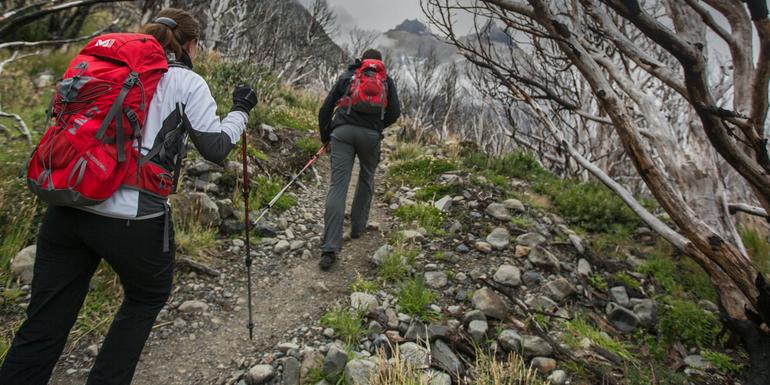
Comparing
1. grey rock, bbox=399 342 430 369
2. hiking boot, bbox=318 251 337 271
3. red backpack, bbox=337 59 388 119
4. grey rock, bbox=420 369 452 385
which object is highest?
red backpack, bbox=337 59 388 119

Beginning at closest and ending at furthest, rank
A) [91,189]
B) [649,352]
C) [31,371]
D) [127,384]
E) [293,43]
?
[91,189] < [31,371] < [127,384] < [649,352] < [293,43]

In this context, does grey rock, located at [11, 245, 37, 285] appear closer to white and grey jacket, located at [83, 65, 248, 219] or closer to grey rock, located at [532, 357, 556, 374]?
white and grey jacket, located at [83, 65, 248, 219]

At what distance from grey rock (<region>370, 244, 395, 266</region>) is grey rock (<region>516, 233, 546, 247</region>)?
5.43 ft

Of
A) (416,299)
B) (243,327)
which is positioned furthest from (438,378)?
(243,327)

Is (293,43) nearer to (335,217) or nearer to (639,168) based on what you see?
(335,217)

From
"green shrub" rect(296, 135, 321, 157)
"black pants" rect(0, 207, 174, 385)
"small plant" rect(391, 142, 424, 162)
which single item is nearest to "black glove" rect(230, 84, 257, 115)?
"black pants" rect(0, 207, 174, 385)

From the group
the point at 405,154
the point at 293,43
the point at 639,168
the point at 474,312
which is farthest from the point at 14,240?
the point at 293,43

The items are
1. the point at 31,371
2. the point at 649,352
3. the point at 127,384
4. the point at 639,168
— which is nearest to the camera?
the point at 31,371

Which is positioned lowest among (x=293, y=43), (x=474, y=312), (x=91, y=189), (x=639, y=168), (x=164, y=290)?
(x=474, y=312)

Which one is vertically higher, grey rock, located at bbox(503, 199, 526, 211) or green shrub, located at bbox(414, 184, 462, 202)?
grey rock, located at bbox(503, 199, 526, 211)

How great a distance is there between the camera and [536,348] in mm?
3312

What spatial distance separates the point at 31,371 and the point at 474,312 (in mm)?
3073

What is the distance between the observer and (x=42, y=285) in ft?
6.93

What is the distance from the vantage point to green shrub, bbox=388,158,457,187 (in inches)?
313
